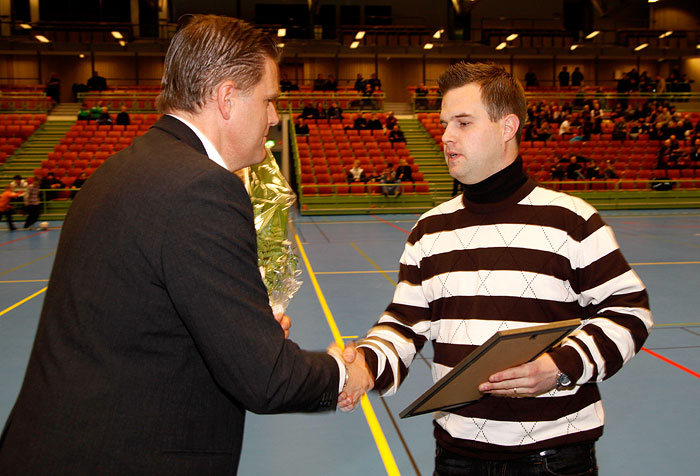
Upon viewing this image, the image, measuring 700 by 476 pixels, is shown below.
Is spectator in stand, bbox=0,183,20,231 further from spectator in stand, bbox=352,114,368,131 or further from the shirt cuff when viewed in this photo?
the shirt cuff

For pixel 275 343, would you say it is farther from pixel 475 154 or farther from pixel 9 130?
pixel 9 130

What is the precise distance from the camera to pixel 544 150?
23.0 metres

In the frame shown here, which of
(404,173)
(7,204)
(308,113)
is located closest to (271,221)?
(7,204)

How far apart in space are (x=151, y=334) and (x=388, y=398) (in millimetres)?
3692

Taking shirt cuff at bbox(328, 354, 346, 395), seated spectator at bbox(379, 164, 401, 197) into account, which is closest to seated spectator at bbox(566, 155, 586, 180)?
seated spectator at bbox(379, 164, 401, 197)

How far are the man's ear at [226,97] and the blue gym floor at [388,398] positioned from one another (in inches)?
105

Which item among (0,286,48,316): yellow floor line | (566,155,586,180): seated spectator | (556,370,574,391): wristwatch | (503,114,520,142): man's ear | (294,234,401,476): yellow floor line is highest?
(566,155,586,180): seated spectator

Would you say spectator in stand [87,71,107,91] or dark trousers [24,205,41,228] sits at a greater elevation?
spectator in stand [87,71,107,91]

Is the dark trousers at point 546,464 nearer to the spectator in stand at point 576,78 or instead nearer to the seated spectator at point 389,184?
the seated spectator at point 389,184

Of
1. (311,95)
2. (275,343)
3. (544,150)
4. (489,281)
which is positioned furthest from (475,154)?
(311,95)

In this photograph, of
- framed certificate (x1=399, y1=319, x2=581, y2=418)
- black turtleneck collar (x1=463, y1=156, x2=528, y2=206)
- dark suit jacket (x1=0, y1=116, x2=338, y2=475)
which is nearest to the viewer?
dark suit jacket (x1=0, y1=116, x2=338, y2=475)

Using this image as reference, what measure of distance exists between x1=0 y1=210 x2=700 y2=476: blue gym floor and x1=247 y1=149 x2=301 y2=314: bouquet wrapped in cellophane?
6.15 feet

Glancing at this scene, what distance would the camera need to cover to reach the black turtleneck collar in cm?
208

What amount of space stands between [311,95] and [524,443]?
27.1 m
